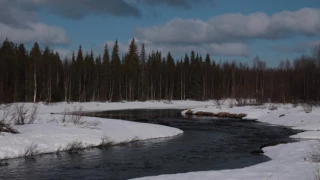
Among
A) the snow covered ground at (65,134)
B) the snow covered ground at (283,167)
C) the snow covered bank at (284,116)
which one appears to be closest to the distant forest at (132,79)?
the snow covered bank at (284,116)

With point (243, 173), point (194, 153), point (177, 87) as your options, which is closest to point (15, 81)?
point (177, 87)

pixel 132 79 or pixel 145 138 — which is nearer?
pixel 145 138

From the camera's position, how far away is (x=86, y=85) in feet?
263

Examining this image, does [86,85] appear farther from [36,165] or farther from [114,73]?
[36,165]

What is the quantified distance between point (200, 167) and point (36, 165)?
7157 mm

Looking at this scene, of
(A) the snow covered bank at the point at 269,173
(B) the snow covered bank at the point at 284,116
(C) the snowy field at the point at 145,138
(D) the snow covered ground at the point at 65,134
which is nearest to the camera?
(A) the snow covered bank at the point at 269,173

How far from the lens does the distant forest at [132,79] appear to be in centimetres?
6494

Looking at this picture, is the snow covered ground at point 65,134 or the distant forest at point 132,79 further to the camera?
the distant forest at point 132,79

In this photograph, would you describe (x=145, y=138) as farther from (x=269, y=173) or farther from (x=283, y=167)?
(x=269, y=173)

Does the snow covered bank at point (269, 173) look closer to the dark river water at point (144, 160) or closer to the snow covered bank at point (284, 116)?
the dark river water at point (144, 160)

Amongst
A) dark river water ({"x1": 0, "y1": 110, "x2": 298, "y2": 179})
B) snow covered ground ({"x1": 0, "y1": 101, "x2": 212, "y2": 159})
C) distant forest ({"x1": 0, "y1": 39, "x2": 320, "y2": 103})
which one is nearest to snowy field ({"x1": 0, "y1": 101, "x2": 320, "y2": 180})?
snow covered ground ({"x1": 0, "y1": 101, "x2": 212, "y2": 159})

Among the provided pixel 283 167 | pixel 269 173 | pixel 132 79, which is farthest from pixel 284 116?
pixel 132 79

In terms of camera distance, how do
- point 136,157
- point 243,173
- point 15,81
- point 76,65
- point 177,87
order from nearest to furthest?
point 243,173 → point 136,157 → point 15,81 → point 76,65 → point 177,87

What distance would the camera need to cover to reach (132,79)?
8419 cm
